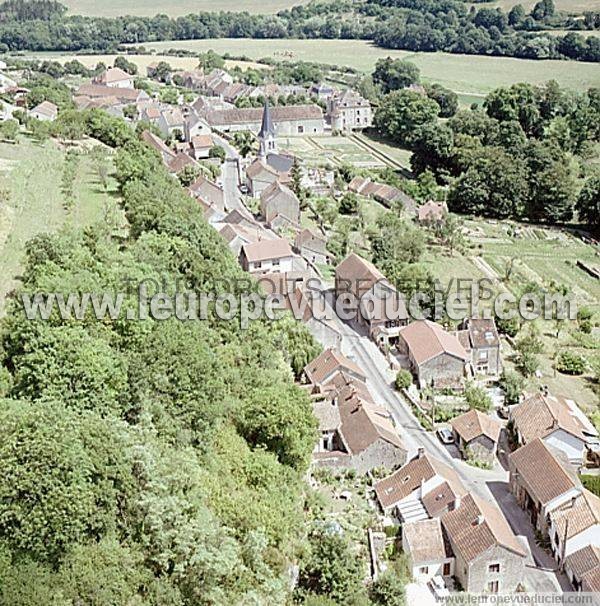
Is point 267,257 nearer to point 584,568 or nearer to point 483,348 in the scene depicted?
point 483,348

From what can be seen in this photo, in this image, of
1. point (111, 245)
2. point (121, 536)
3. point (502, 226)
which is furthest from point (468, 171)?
point (121, 536)

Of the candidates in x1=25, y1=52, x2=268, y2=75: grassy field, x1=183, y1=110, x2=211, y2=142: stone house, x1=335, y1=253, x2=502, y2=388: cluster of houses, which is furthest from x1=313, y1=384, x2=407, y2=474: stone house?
x1=25, y1=52, x2=268, y2=75: grassy field

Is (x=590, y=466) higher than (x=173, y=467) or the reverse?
the reverse

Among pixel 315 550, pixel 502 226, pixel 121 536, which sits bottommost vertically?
pixel 502 226

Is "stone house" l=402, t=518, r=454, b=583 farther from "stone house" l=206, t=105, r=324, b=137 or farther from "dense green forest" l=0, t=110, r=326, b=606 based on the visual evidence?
"stone house" l=206, t=105, r=324, b=137

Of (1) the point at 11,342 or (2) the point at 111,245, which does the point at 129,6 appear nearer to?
(2) the point at 111,245

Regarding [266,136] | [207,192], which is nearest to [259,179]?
[207,192]
